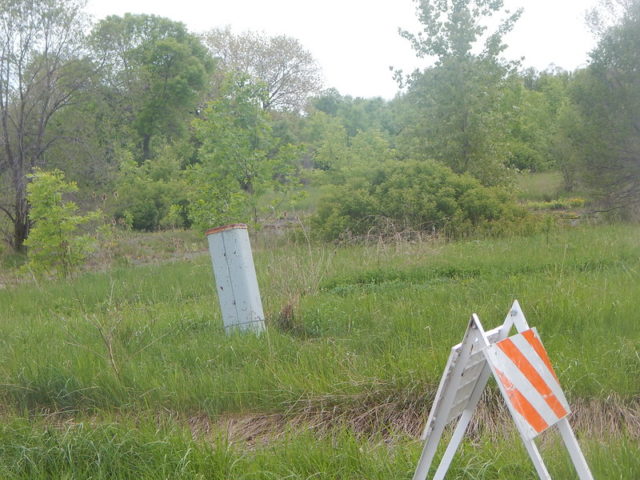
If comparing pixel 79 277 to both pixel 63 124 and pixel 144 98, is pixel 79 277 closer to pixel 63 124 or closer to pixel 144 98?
pixel 63 124

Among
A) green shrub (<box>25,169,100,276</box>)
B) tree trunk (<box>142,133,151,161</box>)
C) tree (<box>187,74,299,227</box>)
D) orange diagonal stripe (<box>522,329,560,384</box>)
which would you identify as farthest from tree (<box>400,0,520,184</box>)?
tree trunk (<box>142,133,151,161</box>)

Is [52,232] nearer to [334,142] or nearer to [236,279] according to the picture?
[236,279]

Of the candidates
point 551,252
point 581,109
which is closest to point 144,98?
point 581,109

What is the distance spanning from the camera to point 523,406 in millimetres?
2533

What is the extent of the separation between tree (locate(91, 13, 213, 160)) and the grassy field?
32.1 metres

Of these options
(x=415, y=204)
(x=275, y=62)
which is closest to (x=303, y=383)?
(x=415, y=204)

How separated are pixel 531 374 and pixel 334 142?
30.5 meters

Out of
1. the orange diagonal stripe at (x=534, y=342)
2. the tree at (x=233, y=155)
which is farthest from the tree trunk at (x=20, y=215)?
the orange diagonal stripe at (x=534, y=342)

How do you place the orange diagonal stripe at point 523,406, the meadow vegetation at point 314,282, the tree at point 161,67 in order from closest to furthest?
1. the orange diagonal stripe at point 523,406
2. the meadow vegetation at point 314,282
3. the tree at point 161,67

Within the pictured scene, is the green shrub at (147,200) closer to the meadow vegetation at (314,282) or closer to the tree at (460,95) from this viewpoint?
the meadow vegetation at (314,282)

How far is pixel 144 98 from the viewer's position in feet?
121

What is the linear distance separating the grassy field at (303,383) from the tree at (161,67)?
32140mm

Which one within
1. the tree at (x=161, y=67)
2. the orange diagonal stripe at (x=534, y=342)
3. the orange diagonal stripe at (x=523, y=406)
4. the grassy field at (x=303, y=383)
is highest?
the tree at (x=161, y=67)

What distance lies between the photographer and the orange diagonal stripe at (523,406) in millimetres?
2486
